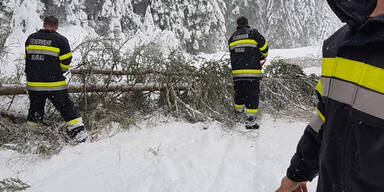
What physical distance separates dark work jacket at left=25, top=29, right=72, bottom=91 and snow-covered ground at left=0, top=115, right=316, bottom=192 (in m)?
1.14

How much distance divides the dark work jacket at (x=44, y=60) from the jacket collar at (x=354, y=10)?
393cm

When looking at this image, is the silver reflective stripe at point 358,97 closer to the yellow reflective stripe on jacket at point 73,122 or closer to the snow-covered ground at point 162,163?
the snow-covered ground at point 162,163

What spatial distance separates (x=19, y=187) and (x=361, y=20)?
3051mm

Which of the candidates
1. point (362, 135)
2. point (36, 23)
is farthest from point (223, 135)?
point (36, 23)

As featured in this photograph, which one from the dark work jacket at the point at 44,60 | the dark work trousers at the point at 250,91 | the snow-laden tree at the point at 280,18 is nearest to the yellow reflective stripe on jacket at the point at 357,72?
the dark work trousers at the point at 250,91

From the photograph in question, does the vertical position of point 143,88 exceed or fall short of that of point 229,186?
it exceeds it

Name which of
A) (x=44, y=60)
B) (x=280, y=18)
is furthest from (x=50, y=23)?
(x=280, y=18)

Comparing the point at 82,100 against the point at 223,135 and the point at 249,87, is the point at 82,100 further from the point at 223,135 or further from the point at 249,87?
the point at 249,87

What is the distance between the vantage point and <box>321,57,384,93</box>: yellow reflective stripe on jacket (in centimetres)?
79

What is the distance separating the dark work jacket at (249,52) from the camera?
4648 millimetres

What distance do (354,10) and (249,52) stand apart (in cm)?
375

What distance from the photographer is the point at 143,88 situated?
4699mm

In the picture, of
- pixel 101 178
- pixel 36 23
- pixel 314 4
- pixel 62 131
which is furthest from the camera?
pixel 314 4

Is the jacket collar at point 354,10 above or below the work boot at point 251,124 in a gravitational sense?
above
